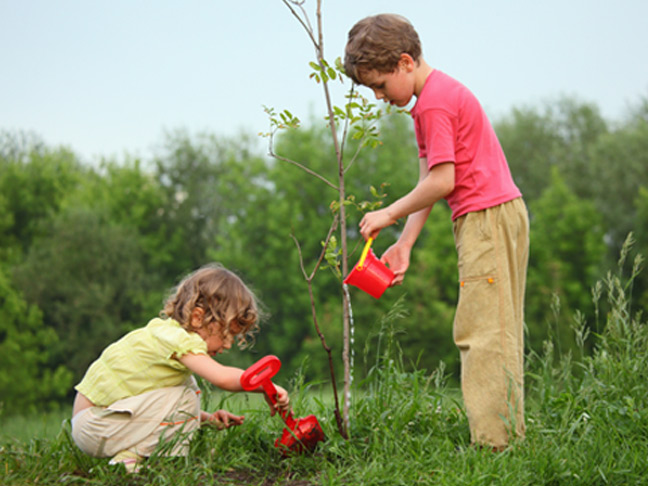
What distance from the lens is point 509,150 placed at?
30656 millimetres

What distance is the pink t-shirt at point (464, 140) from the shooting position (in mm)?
2469

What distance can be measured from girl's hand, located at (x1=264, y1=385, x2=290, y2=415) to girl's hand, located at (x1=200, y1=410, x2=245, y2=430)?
0.93 feet

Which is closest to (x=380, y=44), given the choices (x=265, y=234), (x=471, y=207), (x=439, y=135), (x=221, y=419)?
(x=439, y=135)

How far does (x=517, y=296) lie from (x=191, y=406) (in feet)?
4.43

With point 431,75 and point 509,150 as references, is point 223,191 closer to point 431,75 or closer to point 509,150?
point 509,150

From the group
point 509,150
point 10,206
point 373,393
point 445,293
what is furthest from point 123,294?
point 373,393

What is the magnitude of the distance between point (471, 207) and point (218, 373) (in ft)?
3.65

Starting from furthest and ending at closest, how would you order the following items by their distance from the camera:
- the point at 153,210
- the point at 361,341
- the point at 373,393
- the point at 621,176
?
1. the point at 153,210
2. the point at 621,176
3. the point at 361,341
4. the point at 373,393

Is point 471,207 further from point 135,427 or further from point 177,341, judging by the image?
point 135,427

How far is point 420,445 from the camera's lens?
2.48 m

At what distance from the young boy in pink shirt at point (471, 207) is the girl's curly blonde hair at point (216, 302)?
0.58 meters

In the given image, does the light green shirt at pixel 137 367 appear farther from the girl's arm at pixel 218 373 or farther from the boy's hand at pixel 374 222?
the boy's hand at pixel 374 222


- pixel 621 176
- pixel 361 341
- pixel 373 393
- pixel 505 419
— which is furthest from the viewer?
pixel 621 176

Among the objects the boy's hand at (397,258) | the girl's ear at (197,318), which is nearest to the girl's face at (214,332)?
the girl's ear at (197,318)
